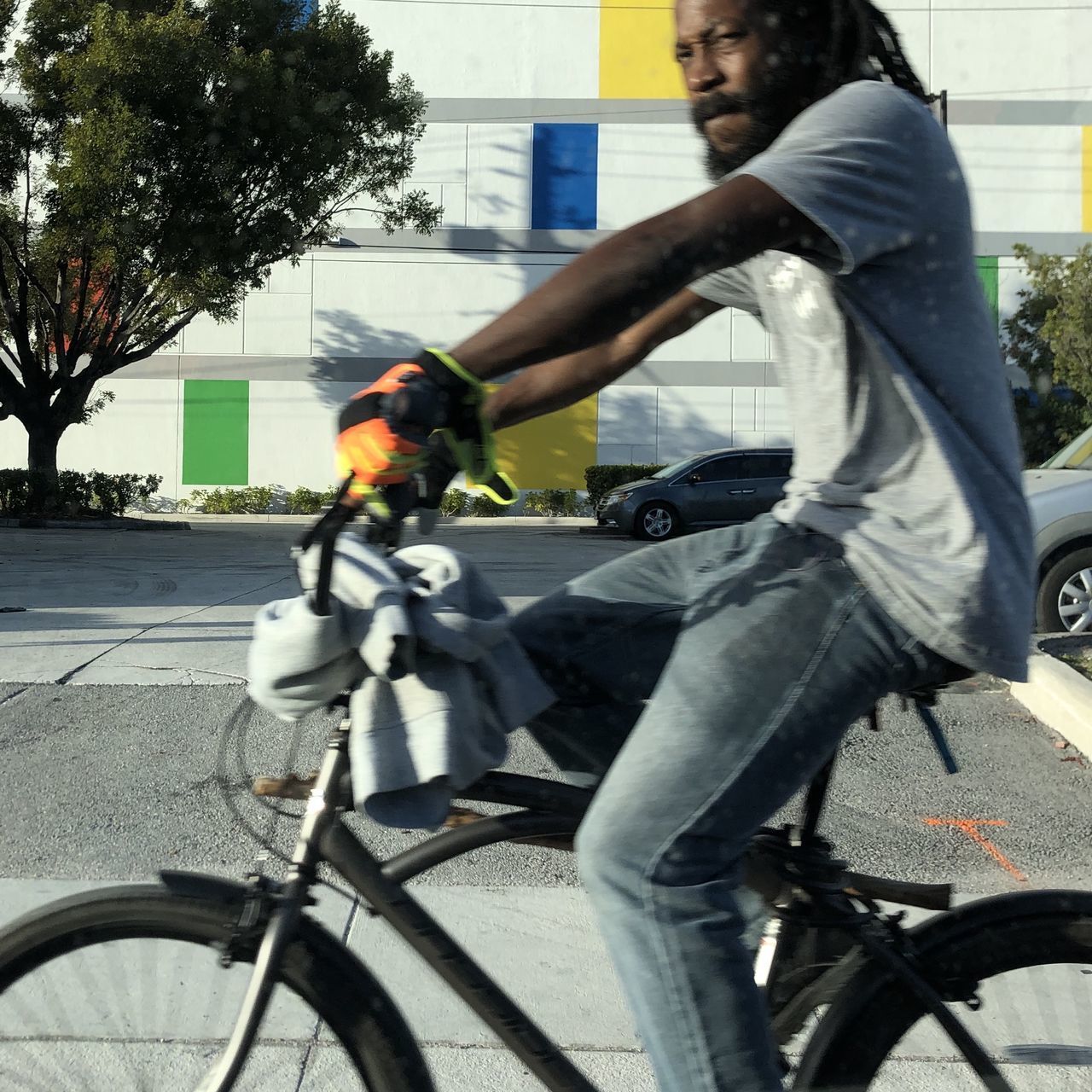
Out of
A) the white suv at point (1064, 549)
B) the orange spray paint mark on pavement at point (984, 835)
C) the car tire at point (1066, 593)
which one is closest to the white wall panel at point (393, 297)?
the white suv at point (1064, 549)

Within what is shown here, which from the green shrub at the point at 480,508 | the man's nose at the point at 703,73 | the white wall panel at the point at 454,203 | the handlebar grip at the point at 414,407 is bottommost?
the green shrub at the point at 480,508

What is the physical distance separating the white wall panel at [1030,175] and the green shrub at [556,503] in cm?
1005

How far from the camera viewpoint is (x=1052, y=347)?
902 inches

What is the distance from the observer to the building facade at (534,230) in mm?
26453

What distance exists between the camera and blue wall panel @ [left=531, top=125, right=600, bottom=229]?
26.8 m

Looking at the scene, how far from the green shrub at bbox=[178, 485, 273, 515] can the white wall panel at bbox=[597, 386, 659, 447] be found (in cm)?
709

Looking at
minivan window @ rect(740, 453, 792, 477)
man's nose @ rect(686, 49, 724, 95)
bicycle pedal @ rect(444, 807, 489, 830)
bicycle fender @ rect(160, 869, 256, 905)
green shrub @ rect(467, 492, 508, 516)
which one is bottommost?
green shrub @ rect(467, 492, 508, 516)

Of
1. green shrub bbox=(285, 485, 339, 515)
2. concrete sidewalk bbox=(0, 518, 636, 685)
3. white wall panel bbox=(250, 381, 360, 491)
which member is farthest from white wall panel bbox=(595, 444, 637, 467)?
concrete sidewalk bbox=(0, 518, 636, 685)

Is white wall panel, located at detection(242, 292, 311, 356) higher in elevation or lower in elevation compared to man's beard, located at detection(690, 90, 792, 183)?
higher

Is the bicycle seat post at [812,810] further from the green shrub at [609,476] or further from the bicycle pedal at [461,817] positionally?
the green shrub at [609,476]

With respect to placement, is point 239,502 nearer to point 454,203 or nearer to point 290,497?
point 290,497

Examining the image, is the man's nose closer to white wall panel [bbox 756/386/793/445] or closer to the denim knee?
the denim knee

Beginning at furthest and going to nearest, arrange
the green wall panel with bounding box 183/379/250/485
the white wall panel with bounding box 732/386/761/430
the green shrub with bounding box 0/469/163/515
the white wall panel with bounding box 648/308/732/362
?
the green wall panel with bounding box 183/379/250/485 < the white wall panel with bounding box 732/386/761/430 < the white wall panel with bounding box 648/308/732/362 < the green shrub with bounding box 0/469/163/515

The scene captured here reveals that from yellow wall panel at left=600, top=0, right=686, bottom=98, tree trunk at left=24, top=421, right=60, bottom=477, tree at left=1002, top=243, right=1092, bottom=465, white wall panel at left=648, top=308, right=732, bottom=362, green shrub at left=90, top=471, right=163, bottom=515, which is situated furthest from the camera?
white wall panel at left=648, top=308, right=732, bottom=362
